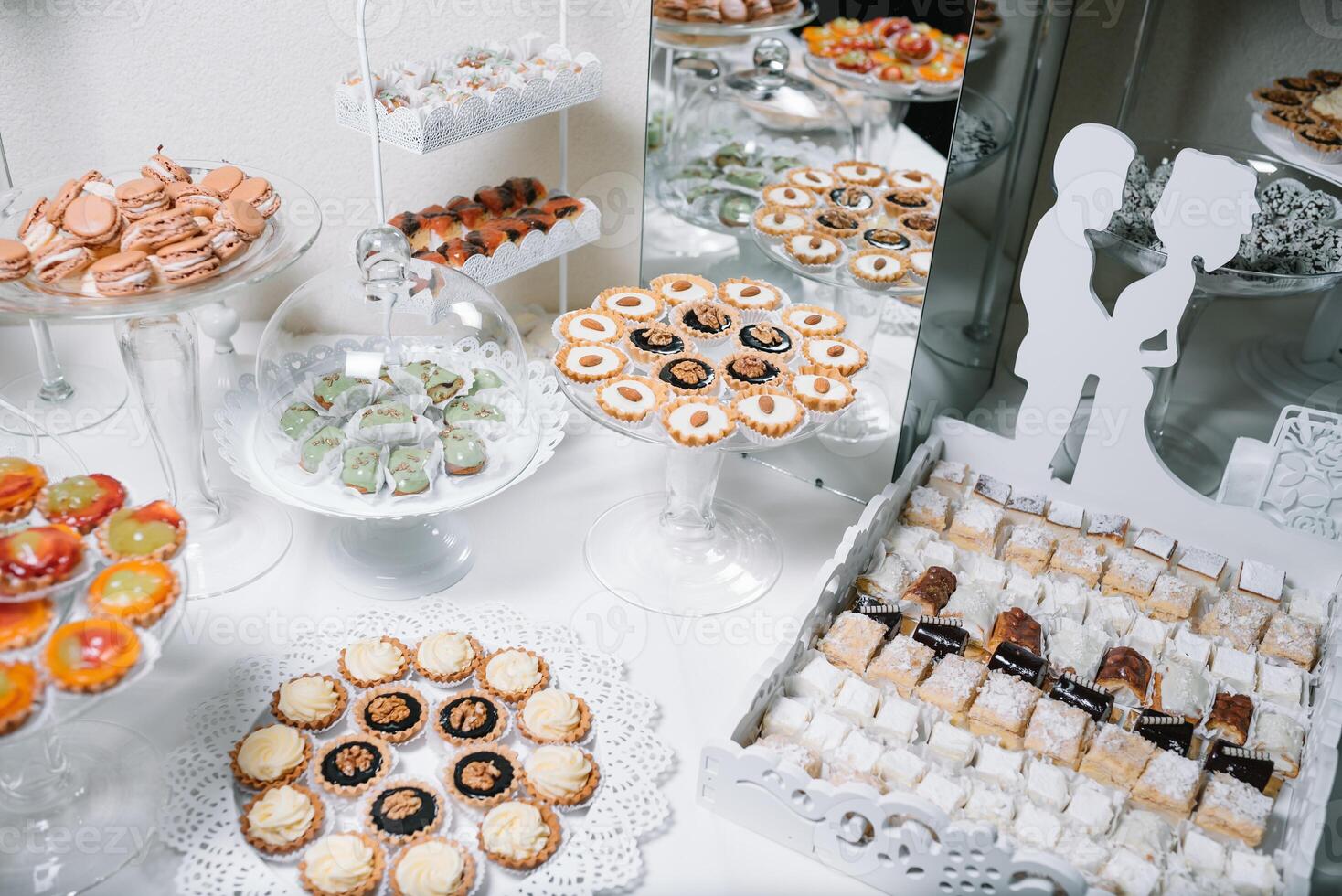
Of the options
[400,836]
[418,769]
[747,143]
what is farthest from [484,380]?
[747,143]

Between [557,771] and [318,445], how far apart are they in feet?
2.05

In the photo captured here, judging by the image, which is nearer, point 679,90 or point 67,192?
point 67,192

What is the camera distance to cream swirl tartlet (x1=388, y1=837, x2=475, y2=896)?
4.33 feet

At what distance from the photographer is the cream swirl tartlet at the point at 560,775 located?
56.8 inches

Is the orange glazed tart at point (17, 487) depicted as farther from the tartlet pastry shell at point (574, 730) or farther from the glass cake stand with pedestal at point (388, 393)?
the tartlet pastry shell at point (574, 730)

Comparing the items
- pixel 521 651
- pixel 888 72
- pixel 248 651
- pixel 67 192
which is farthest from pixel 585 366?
pixel 888 72

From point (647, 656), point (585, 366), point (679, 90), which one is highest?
point (679, 90)

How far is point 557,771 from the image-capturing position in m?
1.45

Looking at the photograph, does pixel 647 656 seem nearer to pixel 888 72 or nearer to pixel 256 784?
pixel 256 784

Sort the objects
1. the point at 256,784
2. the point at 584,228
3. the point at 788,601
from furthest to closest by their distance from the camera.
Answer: the point at 584,228
the point at 788,601
the point at 256,784

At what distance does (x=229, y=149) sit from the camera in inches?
89.4

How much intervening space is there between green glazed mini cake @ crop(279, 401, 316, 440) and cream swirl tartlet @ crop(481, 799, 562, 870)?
683mm

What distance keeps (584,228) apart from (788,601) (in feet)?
2.75

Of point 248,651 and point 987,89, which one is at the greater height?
point 987,89
